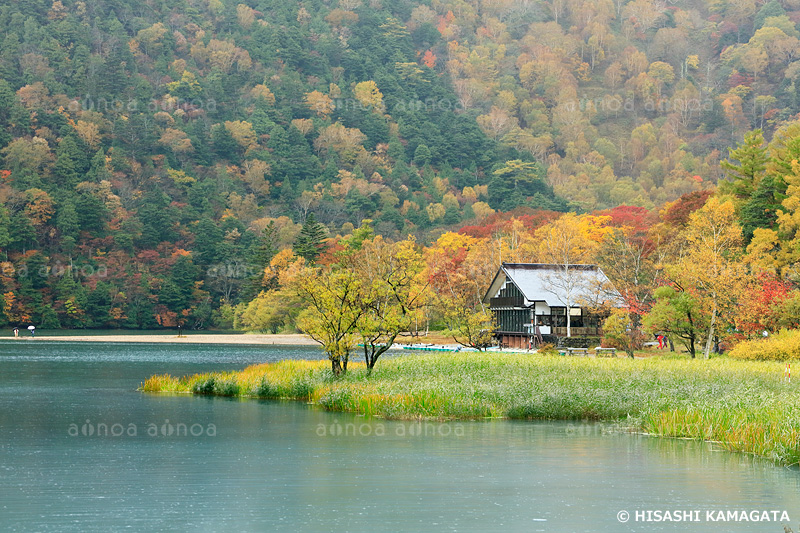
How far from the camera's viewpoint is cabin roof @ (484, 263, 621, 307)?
68.6 m

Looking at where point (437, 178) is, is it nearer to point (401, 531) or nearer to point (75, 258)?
point (75, 258)

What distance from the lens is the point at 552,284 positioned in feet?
234

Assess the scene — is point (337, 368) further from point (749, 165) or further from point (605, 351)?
point (749, 165)

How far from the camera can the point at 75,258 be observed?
136 metres

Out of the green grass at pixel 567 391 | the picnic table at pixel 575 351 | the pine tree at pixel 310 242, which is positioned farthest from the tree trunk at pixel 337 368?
the pine tree at pixel 310 242

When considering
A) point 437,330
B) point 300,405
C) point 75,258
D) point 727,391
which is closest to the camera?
point 727,391

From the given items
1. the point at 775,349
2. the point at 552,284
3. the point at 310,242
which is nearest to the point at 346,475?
the point at 775,349

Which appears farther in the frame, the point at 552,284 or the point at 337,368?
the point at 552,284

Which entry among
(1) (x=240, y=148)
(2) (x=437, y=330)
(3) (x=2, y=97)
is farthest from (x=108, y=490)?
(1) (x=240, y=148)

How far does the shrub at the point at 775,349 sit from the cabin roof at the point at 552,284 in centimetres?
2005

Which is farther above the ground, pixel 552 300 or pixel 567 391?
pixel 552 300

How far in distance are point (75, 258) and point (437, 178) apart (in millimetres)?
85419

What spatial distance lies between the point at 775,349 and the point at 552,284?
90.1ft

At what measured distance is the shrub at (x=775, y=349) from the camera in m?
44.4
